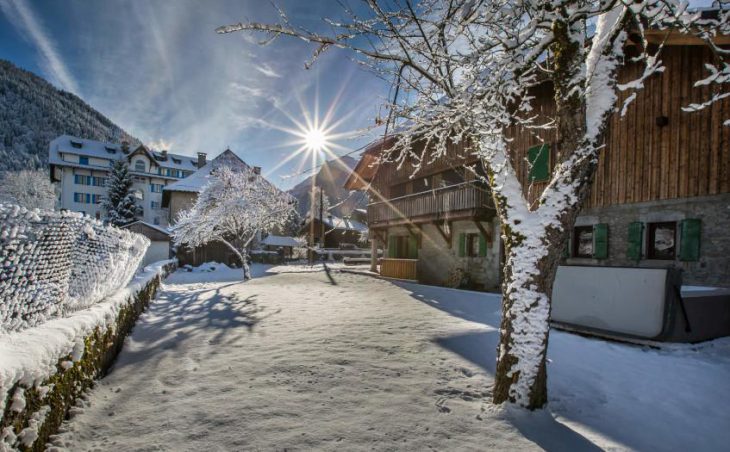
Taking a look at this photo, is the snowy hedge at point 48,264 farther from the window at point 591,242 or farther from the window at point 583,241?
the window at point 583,241

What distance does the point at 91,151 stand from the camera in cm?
4722

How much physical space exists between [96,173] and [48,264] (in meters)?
56.6

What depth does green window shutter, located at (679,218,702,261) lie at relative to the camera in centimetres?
798

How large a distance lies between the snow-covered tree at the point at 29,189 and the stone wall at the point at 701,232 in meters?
55.3

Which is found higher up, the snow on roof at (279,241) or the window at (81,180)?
the window at (81,180)

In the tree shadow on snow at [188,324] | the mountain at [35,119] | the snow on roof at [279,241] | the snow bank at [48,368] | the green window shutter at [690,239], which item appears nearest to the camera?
the snow bank at [48,368]

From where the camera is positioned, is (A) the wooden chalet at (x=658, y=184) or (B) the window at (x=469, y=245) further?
(B) the window at (x=469, y=245)

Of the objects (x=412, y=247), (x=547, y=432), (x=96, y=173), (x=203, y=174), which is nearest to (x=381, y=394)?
(x=547, y=432)

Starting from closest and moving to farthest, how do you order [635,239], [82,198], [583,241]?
[635,239] → [583,241] → [82,198]

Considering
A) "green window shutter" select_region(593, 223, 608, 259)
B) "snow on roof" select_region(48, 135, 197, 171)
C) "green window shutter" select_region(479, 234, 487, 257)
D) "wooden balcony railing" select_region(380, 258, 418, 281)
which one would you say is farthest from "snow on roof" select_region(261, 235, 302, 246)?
"green window shutter" select_region(593, 223, 608, 259)

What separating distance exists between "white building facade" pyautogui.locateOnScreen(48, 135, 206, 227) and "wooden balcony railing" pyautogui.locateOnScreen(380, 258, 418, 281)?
132 feet

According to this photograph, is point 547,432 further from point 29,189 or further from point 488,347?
point 29,189

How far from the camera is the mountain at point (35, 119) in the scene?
244 ft

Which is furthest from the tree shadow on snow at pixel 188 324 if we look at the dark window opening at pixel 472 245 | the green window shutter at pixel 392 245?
the green window shutter at pixel 392 245
